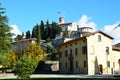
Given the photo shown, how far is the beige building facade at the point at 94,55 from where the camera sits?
212 feet

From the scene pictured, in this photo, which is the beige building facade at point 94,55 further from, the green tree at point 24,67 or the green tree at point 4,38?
the green tree at point 24,67

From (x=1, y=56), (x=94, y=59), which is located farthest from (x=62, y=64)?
(x=1, y=56)

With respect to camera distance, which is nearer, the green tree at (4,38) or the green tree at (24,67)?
the green tree at (24,67)

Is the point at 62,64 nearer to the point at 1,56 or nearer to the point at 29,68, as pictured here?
the point at 1,56

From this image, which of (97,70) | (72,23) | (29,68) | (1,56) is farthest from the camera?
(72,23)

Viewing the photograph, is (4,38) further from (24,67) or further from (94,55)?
(24,67)

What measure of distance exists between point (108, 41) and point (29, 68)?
3703cm

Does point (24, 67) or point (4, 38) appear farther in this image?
point (4, 38)

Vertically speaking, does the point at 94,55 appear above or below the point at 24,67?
above

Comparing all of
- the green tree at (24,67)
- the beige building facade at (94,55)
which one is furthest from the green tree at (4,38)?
the green tree at (24,67)

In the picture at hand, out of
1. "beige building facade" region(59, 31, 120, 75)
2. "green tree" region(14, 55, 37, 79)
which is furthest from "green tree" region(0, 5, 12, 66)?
"green tree" region(14, 55, 37, 79)

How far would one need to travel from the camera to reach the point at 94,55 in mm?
65188

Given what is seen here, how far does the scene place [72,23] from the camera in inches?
7628

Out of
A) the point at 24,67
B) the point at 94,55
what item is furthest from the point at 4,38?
the point at 24,67
